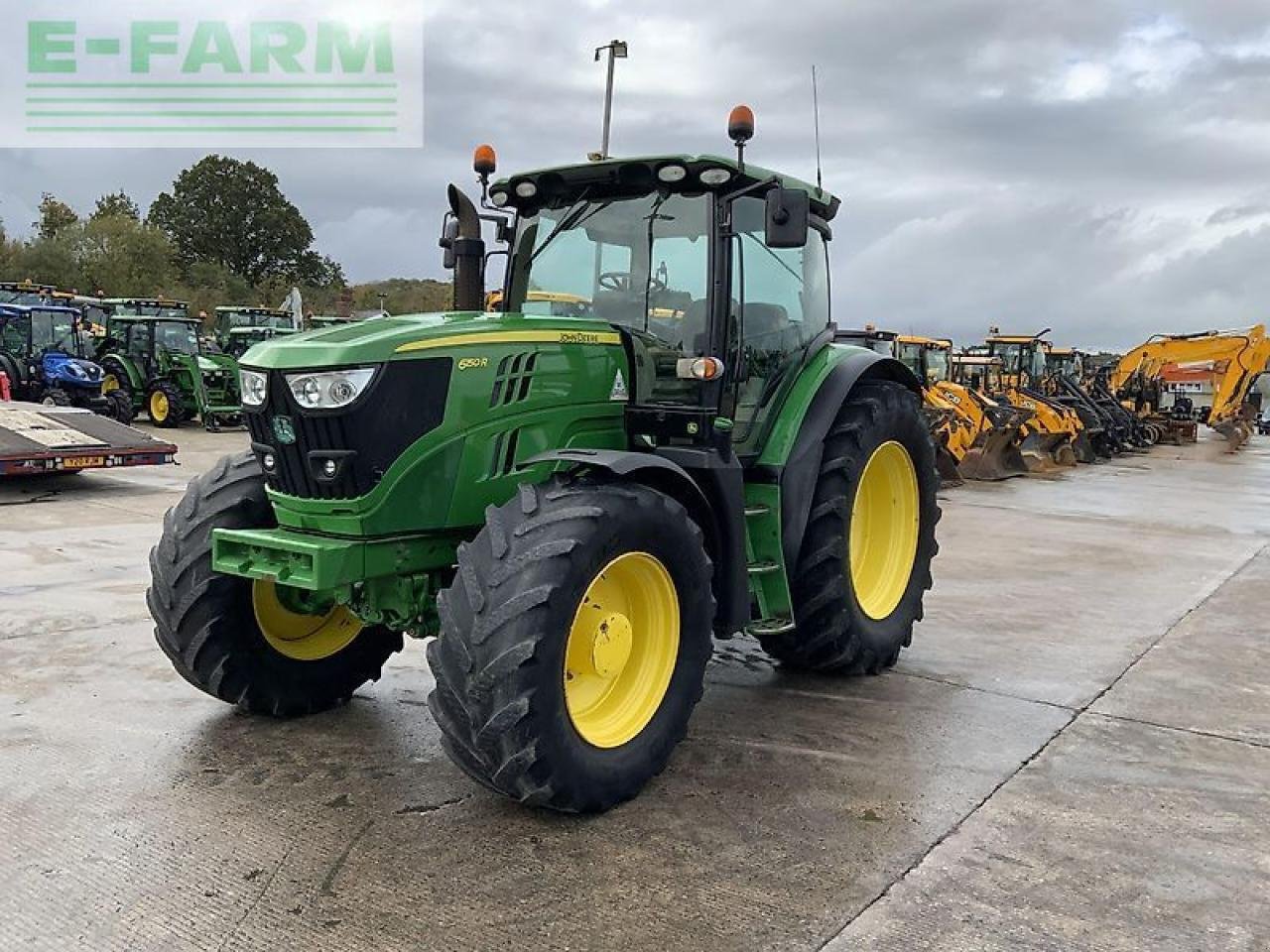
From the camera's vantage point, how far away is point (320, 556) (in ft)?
11.4

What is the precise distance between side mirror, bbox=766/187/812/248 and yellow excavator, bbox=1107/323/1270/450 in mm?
23502

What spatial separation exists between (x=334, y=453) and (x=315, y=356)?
325 mm

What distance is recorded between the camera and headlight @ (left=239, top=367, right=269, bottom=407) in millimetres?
3678

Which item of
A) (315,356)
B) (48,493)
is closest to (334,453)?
(315,356)

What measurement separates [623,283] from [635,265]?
0.09 metres

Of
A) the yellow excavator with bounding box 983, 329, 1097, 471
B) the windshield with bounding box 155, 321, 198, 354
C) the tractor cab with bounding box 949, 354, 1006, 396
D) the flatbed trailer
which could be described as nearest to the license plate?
the flatbed trailer

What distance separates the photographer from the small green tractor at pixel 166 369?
20172mm

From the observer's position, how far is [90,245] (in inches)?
1758

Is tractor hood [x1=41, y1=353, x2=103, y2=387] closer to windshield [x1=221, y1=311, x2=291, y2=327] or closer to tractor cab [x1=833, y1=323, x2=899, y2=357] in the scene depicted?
windshield [x1=221, y1=311, x2=291, y2=327]

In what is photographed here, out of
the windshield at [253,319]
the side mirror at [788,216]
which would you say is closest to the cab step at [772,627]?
the side mirror at [788,216]

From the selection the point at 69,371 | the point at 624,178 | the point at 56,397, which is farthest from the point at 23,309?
the point at 624,178

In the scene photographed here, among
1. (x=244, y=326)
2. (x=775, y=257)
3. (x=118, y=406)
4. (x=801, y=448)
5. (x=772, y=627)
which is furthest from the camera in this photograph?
(x=244, y=326)

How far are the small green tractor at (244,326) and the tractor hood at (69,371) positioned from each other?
3566 millimetres

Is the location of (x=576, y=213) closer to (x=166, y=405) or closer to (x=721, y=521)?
(x=721, y=521)
